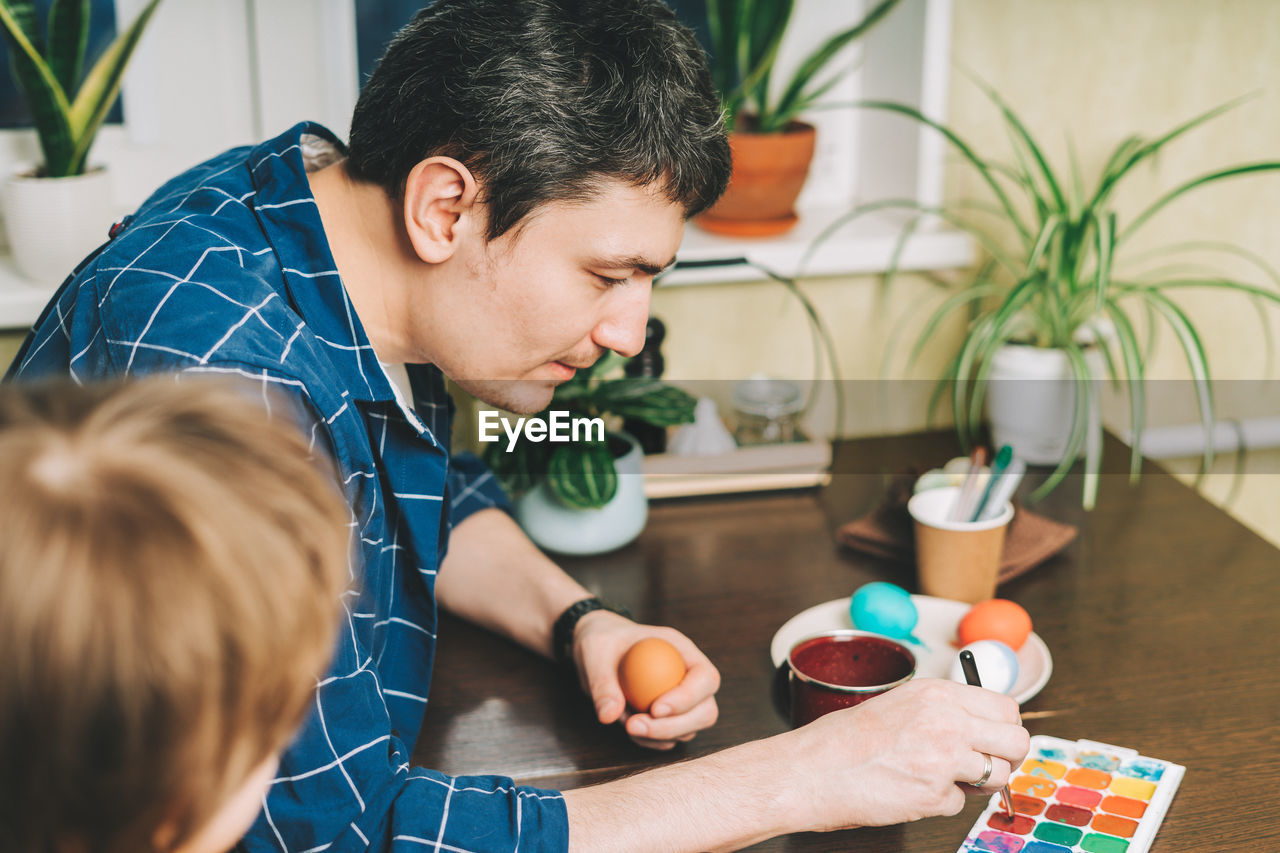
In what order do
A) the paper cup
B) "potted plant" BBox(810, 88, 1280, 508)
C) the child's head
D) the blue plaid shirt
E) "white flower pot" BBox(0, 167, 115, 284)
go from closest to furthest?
the child's head, the blue plaid shirt, the paper cup, "white flower pot" BBox(0, 167, 115, 284), "potted plant" BBox(810, 88, 1280, 508)

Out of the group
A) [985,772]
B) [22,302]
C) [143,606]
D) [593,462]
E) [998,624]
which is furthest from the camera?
[22,302]

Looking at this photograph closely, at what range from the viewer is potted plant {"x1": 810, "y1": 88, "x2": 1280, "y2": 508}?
155cm

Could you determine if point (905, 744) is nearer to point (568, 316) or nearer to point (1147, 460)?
point (568, 316)

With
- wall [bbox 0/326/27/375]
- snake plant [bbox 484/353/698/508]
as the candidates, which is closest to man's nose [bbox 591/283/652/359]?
snake plant [bbox 484/353/698/508]

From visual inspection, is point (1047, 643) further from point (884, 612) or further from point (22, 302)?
point (22, 302)

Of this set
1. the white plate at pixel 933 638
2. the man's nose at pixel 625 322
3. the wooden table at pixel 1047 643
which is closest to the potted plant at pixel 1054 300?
the wooden table at pixel 1047 643

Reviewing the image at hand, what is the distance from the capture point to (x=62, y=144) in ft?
4.74

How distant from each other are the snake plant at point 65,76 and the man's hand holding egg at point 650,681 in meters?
0.90

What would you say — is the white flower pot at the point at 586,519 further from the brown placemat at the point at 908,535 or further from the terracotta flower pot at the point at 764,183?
the terracotta flower pot at the point at 764,183

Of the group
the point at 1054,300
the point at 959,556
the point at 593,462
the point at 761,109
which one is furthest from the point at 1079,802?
the point at 761,109

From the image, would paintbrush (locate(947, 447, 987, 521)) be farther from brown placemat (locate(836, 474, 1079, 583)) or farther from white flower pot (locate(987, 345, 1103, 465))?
white flower pot (locate(987, 345, 1103, 465))

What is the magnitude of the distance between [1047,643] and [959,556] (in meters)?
0.12

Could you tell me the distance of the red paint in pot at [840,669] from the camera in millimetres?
980

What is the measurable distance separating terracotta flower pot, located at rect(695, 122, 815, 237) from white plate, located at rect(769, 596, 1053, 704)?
2.20 feet
